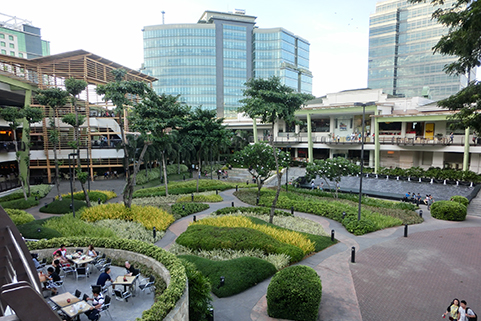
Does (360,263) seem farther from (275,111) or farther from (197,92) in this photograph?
(197,92)

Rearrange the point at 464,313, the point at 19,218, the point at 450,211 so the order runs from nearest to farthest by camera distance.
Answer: the point at 464,313 < the point at 19,218 < the point at 450,211

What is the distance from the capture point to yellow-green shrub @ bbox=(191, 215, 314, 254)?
15430 millimetres

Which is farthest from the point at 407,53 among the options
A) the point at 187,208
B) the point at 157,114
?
the point at 187,208

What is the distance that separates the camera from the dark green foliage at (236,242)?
1441 cm

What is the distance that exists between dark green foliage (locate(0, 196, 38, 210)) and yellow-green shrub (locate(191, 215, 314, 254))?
57.3 ft

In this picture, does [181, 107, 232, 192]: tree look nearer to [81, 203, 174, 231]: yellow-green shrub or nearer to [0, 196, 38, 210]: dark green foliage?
[81, 203, 174, 231]: yellow-green shrub

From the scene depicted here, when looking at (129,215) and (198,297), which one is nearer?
(198,297)

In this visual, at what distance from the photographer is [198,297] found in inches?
372

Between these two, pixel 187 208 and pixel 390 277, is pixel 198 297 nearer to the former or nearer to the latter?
pixel 390 277

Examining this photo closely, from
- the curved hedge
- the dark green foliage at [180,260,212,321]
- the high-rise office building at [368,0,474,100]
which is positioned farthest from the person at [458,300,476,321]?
the high-rise office building at [368,0,474,100]

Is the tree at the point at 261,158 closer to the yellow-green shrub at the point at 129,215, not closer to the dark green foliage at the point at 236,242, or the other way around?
the yellow-green shrub at the point at 129,215

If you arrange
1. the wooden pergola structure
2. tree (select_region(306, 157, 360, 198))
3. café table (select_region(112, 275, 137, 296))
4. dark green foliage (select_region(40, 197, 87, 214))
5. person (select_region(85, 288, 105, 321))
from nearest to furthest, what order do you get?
person (select_region(85, 288, 105, 321)) → café table (select_region(112, 275, 137, 296)) → dark green foliage (select_region(40, 197, 87, 214)) → tree (select_region(306, 157, 360, 198)) → the wooden pergola structure

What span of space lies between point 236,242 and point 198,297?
18.4 feet

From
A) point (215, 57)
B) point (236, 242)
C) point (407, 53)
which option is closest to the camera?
point (236, 242)
